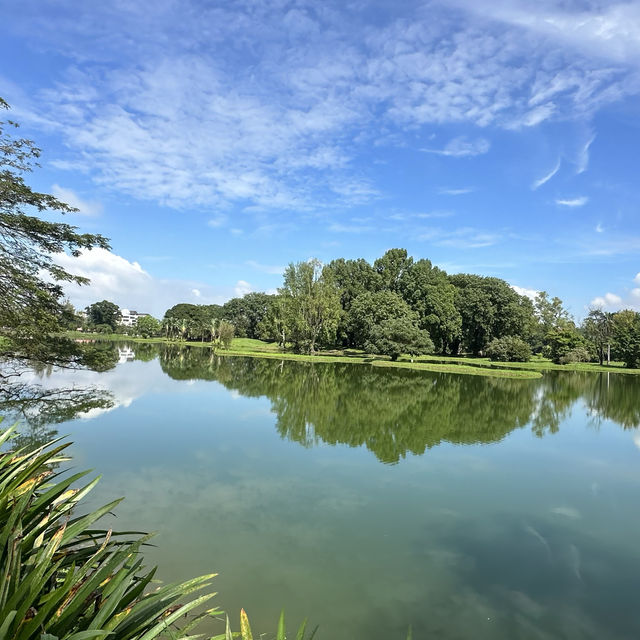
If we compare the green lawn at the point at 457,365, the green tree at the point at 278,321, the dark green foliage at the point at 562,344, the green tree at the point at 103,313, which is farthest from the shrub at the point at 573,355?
the green tree at the point at 103,313

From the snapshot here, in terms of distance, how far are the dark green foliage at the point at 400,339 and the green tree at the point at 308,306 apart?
8.28 metres

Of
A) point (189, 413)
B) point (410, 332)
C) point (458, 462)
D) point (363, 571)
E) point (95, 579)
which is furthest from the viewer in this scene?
point (410, 332)

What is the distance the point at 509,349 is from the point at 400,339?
14654 millimetres

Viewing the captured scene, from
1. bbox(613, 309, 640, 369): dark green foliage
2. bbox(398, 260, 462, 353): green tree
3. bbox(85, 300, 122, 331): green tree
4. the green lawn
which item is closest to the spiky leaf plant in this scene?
the green lawn

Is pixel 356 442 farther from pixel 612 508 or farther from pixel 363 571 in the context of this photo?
pixel 363 571

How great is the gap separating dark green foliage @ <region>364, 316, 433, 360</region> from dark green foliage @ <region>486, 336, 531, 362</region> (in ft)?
31.5

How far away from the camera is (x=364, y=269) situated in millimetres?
61750

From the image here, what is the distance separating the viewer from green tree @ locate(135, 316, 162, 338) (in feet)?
303

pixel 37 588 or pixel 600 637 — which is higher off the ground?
pixel 37 588

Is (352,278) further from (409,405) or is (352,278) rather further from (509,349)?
(409,405)

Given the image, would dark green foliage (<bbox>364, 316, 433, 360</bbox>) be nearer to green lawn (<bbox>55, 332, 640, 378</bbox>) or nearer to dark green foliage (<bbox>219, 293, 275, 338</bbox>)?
green lawn (<bbox>55, 332, 640, 378</bbox>)

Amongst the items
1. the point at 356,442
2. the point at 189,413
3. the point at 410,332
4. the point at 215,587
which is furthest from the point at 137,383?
the point at 410,332

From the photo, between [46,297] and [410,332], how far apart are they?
35.5 m

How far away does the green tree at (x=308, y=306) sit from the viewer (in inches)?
1994
